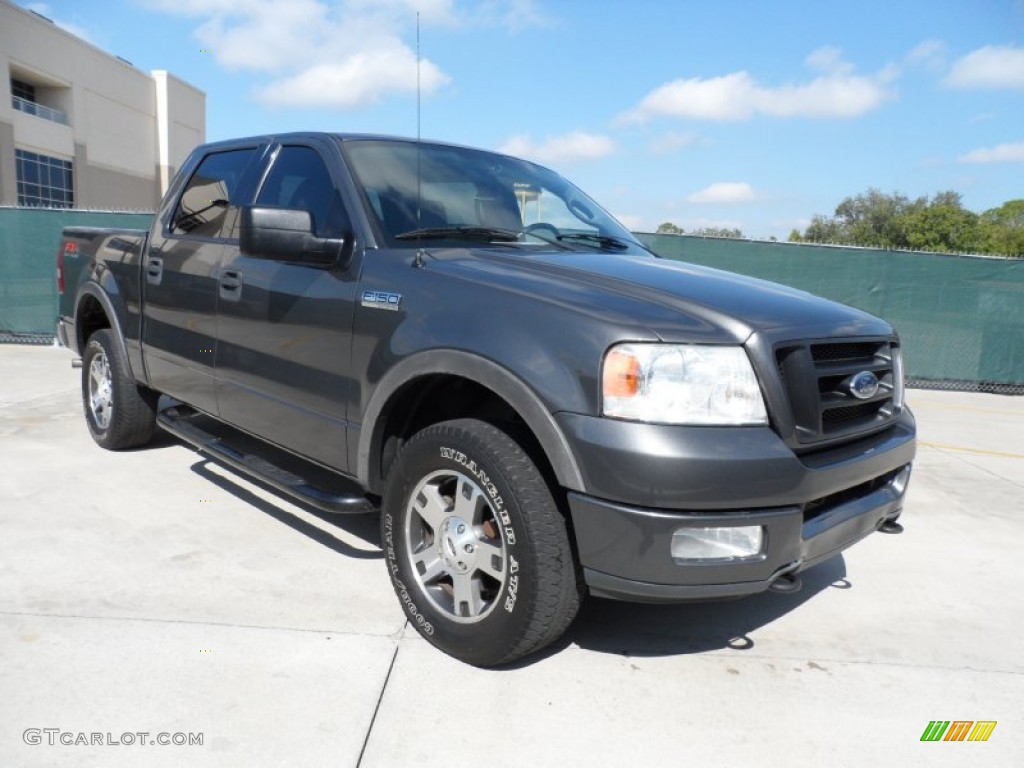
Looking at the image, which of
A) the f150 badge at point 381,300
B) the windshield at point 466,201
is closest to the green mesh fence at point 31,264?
the windshield at point 466,201

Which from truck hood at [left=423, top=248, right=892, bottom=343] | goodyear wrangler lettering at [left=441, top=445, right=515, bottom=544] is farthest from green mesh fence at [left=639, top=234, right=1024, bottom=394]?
goodyear wrangler lettering at [left=441, top=445, right=515, bottom=544]

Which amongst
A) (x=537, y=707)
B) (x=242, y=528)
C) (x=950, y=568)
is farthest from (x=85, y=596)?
(x=950, y=568)

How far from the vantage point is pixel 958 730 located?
2.60m

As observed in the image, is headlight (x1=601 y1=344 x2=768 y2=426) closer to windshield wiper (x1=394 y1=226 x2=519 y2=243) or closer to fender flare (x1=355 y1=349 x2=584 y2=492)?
fender flare (x1=355 y1=349 x2=584 y2=492)

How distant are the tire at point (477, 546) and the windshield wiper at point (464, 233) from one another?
86 centimetres

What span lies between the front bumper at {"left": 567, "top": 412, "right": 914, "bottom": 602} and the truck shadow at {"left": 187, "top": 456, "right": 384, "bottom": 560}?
65.6 inches

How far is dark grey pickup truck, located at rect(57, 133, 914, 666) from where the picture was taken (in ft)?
7.79

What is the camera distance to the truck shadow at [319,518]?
12.6ft

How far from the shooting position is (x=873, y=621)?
11.1ft

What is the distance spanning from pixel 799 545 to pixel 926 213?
73.8 metres

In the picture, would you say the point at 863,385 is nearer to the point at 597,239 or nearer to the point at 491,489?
the point at 491,489

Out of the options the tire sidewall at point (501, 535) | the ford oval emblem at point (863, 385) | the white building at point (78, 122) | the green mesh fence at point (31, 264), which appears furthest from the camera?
the white building at point (78, 122)

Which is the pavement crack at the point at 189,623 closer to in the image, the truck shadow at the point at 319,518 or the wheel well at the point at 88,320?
the truck shadow at the point at 319,518

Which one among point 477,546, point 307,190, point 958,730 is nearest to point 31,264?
point 307,190
